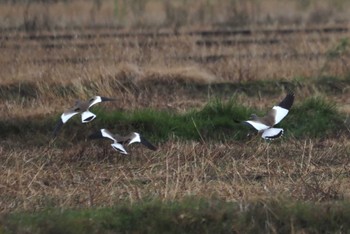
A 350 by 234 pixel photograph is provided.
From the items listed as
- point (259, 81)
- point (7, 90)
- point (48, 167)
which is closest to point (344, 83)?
point (259, 81)

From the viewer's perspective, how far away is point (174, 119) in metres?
10.6

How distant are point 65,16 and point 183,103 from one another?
9.02 metres

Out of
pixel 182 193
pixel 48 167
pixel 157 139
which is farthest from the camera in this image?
pixel 157 139

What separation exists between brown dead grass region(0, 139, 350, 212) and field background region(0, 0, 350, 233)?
19 mm

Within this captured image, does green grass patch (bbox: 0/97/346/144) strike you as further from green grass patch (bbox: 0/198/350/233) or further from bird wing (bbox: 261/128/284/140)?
green grass patch (bbox: 0/198/350/233)

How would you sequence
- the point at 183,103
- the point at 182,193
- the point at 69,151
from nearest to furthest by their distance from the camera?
the point at 182,193 < the point at 69,151 < the point at 183,103

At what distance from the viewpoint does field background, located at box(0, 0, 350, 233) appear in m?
7.21

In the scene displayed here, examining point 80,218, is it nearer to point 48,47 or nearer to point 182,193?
point 182,193

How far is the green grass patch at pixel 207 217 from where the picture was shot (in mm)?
6762

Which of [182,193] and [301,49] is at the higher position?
[182,193]

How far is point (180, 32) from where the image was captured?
716 inches

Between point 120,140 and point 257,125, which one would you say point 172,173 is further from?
point 257,125

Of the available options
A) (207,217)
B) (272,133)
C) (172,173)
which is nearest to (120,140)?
(172,173)

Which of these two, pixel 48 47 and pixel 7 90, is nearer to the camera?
pixel 7 90
